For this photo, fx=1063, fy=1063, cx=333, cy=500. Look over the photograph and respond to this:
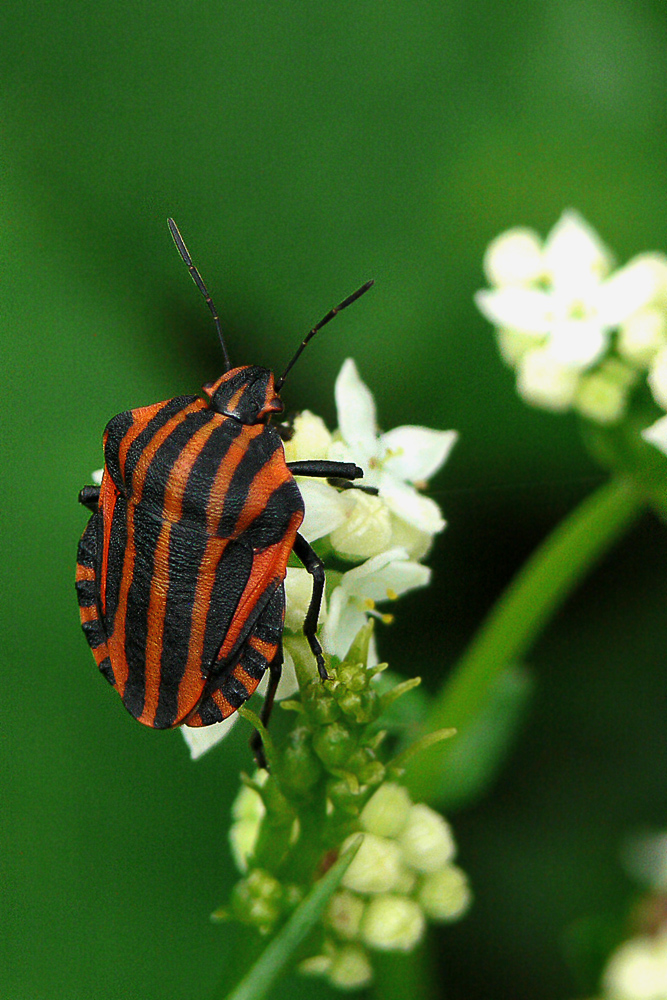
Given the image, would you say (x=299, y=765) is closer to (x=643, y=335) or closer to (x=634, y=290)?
(x=643, y=335)

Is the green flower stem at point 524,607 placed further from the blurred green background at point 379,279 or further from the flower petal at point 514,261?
the flower petal at point 514,261

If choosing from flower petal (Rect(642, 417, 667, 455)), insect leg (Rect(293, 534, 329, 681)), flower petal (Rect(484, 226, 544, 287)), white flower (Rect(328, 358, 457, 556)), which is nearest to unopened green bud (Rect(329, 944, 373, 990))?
insect leg (Rect(293, 534, 329, 681))

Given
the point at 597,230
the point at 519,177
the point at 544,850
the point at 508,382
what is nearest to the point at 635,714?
the point at 544,850

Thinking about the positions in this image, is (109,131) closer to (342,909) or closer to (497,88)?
(497,88)

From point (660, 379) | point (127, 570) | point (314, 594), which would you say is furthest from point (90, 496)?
point (660, 379)

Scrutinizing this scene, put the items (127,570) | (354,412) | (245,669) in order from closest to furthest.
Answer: (245,669)
(127,570)
(354,412)
